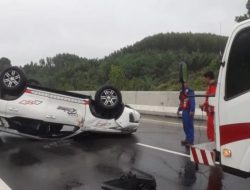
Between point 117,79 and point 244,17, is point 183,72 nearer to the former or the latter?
point 244,17

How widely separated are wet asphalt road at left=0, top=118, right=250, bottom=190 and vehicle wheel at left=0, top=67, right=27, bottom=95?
129cm

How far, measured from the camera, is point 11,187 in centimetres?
641

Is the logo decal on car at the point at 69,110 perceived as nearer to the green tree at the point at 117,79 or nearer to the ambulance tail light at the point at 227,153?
the ambulance tail light at the point at 227,153

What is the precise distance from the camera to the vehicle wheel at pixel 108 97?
10.2 m

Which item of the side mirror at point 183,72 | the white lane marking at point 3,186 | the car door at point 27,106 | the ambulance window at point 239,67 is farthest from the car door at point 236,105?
the car door at point 27,106

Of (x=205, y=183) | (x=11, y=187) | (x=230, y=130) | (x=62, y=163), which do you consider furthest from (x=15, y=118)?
(x=230, y=130)

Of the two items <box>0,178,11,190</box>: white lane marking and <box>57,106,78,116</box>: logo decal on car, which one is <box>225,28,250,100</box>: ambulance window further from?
<box>57,106,78,116</box>: logo decal on car

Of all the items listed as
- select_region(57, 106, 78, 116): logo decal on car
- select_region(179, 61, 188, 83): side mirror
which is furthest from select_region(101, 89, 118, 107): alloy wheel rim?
select_region(179, 61, 188, 83): side mirror

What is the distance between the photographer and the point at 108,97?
10.2 meters

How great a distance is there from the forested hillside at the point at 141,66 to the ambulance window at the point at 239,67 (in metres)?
Answer: 36.8

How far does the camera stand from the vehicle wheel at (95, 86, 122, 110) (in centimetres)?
1017

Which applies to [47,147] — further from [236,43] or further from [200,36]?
[200,36]

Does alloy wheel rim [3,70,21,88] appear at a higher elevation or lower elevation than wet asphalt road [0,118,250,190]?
higher

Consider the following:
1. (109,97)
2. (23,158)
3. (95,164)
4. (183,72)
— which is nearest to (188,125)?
(109,97)
